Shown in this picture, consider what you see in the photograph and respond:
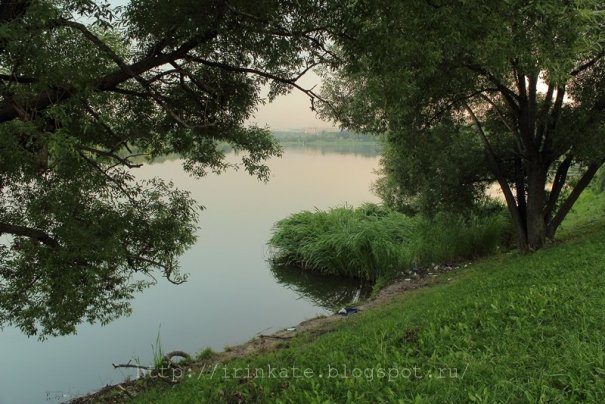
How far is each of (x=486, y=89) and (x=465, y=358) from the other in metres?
6.54

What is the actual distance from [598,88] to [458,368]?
718 cm

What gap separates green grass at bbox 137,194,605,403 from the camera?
3.17 m

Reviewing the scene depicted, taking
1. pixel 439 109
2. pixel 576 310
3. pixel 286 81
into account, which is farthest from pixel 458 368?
pixel 439 109

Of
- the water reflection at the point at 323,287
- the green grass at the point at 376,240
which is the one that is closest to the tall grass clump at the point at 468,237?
the green grass at the point at 376,240

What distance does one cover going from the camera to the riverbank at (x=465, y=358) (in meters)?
3.19

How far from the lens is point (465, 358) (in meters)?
3.70

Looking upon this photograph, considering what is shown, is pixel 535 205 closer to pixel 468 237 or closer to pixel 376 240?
pixel 468 237

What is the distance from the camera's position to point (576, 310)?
4242 mm

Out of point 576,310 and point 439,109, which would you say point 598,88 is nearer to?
point 439,109

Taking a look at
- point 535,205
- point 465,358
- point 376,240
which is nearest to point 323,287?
point 376,240

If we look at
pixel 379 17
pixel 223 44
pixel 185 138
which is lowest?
pixel 185 138

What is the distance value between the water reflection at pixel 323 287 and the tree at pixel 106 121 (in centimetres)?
694

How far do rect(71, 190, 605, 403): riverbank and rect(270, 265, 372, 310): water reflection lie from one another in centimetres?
743

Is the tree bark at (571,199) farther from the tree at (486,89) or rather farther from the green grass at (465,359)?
the green grass at (465,359)
